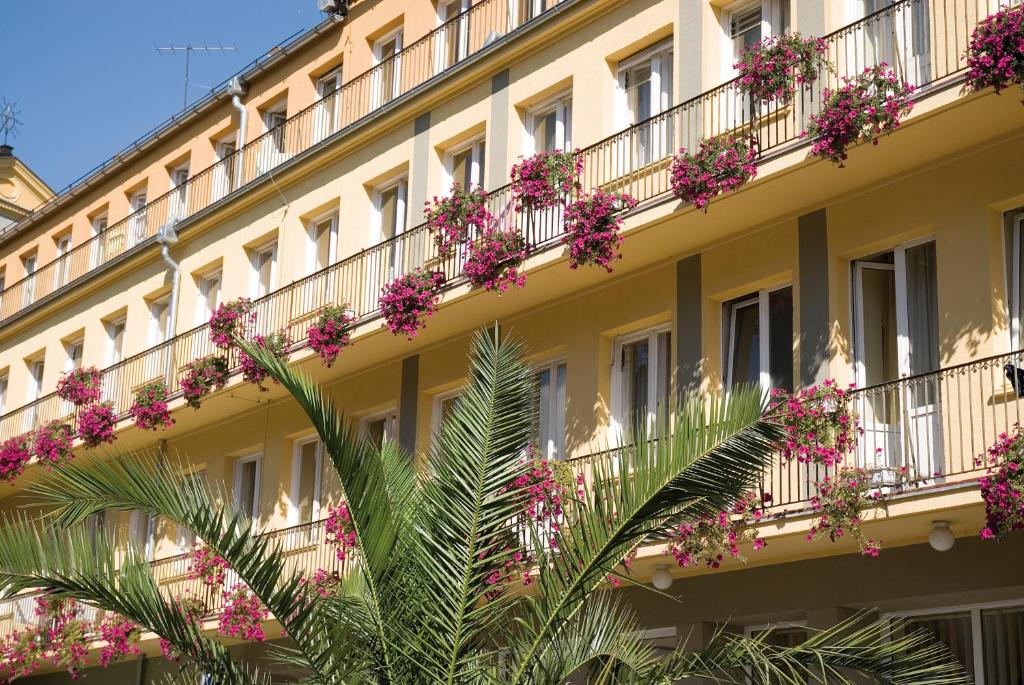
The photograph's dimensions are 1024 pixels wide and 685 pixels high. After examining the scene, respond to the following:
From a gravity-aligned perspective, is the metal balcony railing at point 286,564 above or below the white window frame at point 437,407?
below

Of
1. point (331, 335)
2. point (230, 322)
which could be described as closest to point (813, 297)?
point (331, 335)

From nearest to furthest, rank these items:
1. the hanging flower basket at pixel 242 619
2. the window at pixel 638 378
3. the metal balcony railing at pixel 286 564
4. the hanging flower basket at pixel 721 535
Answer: the hanging flower basket at pixel 721 535 → the window at pixel 638 378 → the hanging flower basket at pixel 242 619 → the metal balcony railing at pixel 286 564

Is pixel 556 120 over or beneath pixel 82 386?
over

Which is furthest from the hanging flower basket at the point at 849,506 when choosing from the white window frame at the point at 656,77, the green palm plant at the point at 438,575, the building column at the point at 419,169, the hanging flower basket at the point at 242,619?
the building column at the point at 419,169

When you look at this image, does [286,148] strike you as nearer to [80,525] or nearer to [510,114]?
[510,114]

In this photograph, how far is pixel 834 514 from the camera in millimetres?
14891

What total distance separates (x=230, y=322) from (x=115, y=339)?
27.8 ft

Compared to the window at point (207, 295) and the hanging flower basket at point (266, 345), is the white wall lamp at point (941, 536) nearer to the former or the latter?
the hanging flower basket at point (266, 345)

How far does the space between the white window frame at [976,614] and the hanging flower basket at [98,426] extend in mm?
16485

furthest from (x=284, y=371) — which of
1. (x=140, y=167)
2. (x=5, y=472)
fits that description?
(x=140, y=167)

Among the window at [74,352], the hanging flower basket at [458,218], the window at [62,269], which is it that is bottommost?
the hanging flower basket at [458,218]

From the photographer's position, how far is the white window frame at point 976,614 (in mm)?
14977

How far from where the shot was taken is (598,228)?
18375 mm

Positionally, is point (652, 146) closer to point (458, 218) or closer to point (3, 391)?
point (458, 218)
